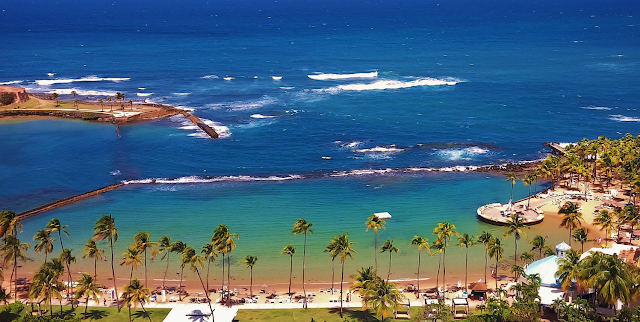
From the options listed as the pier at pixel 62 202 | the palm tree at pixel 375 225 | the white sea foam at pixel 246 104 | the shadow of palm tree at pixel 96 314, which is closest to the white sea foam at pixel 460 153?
the palm tree at pixel 375 225

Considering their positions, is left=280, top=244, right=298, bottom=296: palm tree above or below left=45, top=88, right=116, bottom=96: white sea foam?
below

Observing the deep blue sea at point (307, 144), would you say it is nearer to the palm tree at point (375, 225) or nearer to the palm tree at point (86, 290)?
the palm tree at point (375, 225)

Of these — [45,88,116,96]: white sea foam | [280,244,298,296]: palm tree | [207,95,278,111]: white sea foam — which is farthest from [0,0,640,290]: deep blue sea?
[280,244,298,296]: palm tree

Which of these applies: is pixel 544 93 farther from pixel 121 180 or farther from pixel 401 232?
pixel 121 180

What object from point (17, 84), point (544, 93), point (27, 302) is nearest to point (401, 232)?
point (27, 302)

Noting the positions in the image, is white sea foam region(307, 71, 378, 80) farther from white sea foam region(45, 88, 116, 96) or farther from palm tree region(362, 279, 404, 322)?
palm tree region(362, 279, 404, 322)
